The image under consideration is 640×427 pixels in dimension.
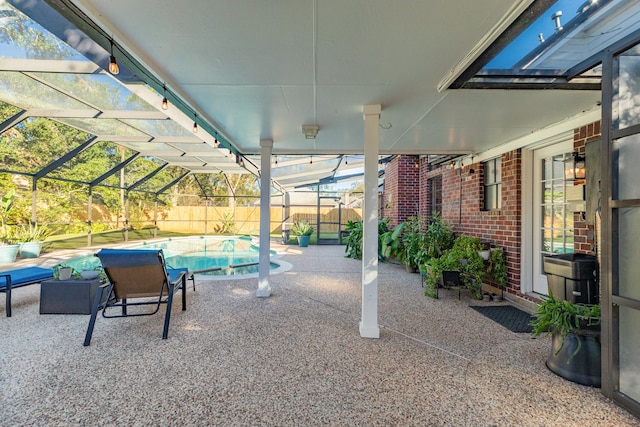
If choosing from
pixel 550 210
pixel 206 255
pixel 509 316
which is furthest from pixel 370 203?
pixel 206 255

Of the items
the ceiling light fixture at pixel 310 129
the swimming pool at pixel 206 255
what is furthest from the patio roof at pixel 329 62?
the swimming pool at pixel 206 255

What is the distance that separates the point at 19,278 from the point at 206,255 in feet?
18.7

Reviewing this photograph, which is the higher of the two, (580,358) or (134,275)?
(134,275)

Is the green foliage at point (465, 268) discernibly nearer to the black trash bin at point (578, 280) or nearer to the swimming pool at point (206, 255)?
the black trash bin at point (578, 280)

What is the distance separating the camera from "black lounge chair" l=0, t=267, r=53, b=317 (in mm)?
3662

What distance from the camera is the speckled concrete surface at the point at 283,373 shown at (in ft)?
6.35

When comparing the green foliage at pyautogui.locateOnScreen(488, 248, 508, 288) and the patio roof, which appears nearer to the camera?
the patio roof

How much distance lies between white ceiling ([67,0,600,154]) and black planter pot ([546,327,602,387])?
7.13ft

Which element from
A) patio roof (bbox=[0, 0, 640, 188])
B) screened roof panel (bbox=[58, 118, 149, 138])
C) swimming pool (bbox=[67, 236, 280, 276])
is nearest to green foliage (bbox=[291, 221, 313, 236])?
swimming pool (bbox=[67, 236, 280, 276])

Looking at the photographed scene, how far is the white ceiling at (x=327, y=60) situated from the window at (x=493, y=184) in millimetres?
1033

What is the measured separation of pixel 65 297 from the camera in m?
3.76

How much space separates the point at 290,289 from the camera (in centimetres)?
520

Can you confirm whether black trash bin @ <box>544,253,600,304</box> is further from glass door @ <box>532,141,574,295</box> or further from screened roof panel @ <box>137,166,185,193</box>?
screened roof panel @ <box>137,166,185,193</box>

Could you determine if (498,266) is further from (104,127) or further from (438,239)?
(104,127)
